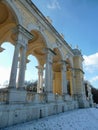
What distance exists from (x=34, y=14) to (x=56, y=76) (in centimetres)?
1709

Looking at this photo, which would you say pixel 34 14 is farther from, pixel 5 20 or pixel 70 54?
pixel 70 54

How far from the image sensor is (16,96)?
10.6m

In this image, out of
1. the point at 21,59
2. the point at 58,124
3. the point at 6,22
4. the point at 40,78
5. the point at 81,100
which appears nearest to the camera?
the point at 58,124

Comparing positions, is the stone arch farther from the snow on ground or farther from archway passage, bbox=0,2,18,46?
the snow on ground

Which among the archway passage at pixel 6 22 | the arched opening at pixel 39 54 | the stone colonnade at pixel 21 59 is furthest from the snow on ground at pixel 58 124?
the arched opening at pixel 39 54

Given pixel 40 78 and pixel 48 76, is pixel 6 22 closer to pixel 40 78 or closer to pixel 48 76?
pixel 48 76

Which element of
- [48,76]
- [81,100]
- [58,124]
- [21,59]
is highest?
[21,59]

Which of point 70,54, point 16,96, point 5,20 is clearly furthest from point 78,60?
point 16,96

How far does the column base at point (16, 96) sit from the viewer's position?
10.2m

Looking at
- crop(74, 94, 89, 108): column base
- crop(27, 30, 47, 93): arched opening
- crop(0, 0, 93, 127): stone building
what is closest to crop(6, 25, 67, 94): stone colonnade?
crop(0, 0, 93, 127): stone building

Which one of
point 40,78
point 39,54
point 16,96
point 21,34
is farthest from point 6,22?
point 40,78

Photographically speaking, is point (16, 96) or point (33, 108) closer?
point (16, 96)

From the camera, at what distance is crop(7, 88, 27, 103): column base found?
400 inches

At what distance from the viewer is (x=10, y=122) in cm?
928
